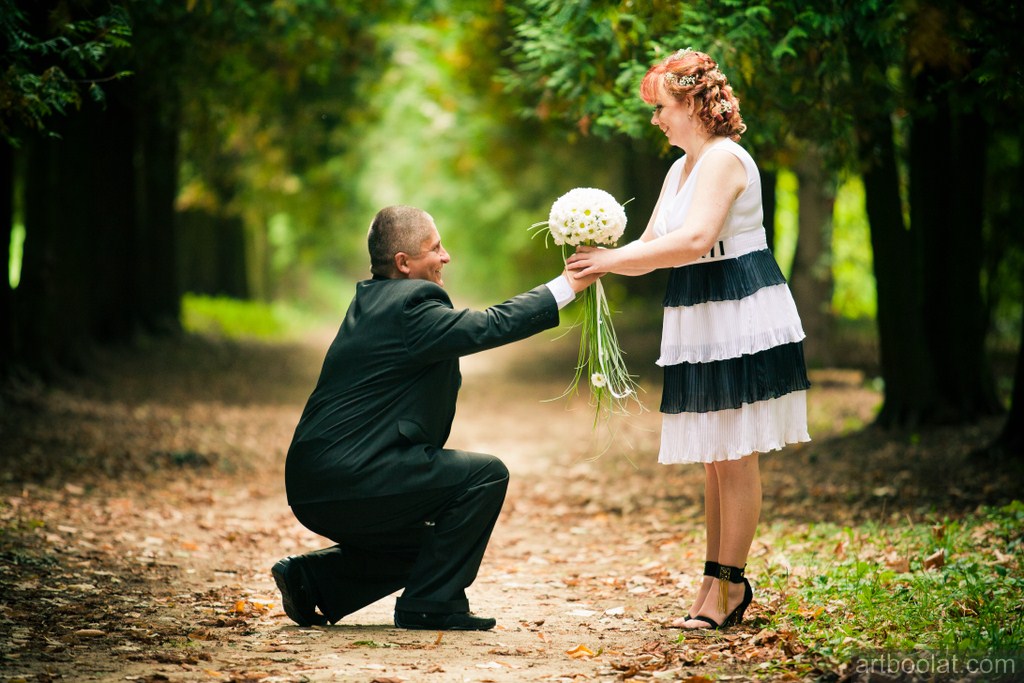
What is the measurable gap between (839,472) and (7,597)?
22.1ft

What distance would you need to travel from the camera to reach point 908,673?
3.70 m

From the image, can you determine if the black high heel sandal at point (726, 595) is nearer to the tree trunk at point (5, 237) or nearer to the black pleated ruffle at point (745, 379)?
the black pleated ruffle at point (745, 379)

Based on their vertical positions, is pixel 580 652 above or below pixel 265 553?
above

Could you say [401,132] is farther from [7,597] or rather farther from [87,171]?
[7,597]

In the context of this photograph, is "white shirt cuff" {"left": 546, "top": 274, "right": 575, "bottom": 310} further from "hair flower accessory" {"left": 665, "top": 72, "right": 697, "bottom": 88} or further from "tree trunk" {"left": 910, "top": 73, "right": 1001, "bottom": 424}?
"tree trunk" {"left": 910, "top": 73, "right": 1001, "bottom": 424}

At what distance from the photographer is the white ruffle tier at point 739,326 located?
15.5 feet

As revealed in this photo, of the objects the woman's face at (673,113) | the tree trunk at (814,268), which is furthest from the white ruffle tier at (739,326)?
the tree trunk at (814,268)

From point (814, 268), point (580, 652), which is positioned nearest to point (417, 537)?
point (580, 652)

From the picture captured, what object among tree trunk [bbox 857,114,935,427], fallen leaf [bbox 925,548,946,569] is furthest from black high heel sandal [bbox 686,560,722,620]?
tree trunk [bbox 857,114,935,427]

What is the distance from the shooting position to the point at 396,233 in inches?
191

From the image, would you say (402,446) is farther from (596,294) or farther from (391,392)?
(596,294)

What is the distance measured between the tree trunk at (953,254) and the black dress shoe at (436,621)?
7.18 meters

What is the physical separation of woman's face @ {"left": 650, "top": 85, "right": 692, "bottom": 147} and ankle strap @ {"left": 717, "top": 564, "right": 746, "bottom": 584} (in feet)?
6.13

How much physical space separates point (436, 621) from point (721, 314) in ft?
5.97
